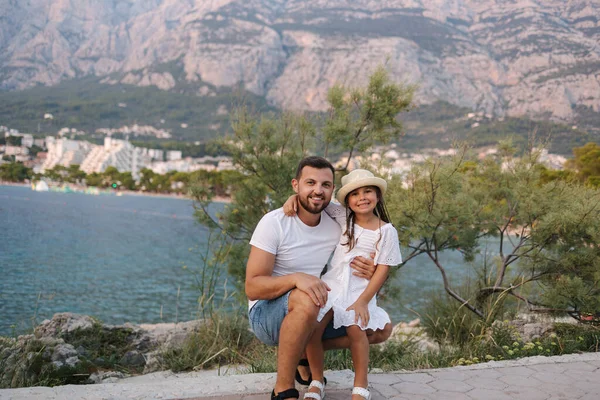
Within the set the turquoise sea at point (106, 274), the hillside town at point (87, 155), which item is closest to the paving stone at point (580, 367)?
the turquoise sea at point (106, 274)

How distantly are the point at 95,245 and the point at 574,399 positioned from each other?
30.8 meters

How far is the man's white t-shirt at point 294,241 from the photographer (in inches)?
121

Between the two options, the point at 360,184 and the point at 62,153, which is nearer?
the point at 360,184

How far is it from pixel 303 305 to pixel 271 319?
30 cm

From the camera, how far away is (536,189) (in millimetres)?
6641

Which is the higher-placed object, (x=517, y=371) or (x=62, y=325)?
(x=517, y=371)

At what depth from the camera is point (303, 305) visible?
284 cm

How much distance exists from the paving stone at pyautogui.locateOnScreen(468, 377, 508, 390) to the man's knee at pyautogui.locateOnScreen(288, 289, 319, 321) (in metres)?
1.45

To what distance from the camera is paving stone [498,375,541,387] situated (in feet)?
11.8

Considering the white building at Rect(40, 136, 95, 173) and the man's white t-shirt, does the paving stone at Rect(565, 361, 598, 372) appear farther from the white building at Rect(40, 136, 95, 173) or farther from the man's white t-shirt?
the white building at Rect(40, 136, 95, 173)

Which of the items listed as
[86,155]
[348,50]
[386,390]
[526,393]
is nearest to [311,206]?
[386,390]

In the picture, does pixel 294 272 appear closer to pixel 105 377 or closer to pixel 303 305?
pixel 303 305

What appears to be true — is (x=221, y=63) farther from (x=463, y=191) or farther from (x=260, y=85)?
(x=463, y=191)

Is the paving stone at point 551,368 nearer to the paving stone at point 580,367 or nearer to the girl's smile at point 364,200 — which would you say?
the paving stone at point 580,367
